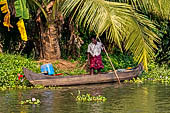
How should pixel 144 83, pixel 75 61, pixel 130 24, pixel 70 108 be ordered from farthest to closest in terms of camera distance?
pixel 75 61 < pixel 144 83 < pixel 130 24 < pixel 70 108

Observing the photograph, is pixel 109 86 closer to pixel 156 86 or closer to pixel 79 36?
pixel 156 86

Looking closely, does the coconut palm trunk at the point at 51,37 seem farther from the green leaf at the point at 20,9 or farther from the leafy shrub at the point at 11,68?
the green leaf at the point at 20,9

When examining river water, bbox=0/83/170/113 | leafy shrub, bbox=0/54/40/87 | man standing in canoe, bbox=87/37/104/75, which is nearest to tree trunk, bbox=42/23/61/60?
leafy shrub, bbox=0/54/40/87

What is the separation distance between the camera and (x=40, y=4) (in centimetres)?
1586

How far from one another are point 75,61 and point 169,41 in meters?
3.69

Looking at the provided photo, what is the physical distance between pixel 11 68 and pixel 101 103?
451cm

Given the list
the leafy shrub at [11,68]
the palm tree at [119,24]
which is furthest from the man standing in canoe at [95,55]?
the leafy shrub at [11,68]

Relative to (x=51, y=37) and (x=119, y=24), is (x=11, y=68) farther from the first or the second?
(x=119, y=24)

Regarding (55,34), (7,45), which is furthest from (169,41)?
(7,45)

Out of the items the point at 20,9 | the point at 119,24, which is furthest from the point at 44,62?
the point at 119,24

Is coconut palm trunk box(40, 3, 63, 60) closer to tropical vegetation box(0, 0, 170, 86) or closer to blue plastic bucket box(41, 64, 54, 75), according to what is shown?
tropical vegetation box(0, 0, 170, 86)

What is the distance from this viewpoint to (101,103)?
10.4 meters

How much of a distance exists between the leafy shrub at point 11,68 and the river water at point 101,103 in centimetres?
76

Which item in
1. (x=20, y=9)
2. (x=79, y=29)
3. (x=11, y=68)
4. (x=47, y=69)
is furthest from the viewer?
(x=79, y=29)
